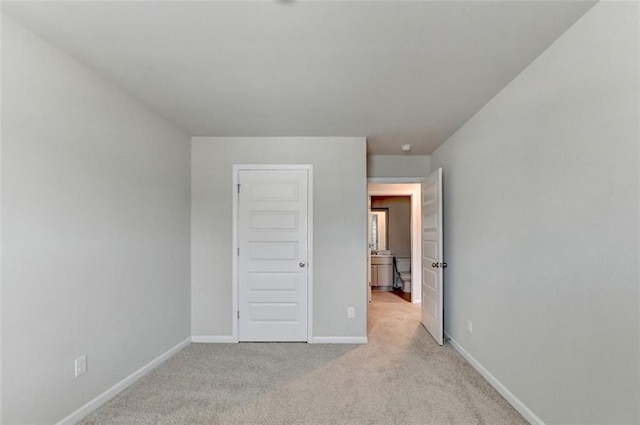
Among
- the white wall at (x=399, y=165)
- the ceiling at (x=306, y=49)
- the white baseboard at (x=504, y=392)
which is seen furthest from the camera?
the white wall at (x=399, y=165)

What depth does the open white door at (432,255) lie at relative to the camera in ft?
11.9

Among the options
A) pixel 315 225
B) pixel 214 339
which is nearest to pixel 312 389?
pixel 214 339

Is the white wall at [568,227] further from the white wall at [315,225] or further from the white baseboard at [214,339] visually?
the white baseboard at [214,339]

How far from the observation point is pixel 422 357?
3.25 m

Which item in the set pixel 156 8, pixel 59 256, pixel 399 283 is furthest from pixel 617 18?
pixel 399 283

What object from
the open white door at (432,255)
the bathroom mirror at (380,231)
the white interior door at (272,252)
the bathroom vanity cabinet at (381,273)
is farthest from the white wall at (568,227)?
the bathroom mirror at (380,231)

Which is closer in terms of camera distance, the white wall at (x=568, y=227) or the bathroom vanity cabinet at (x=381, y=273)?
the white wall at (x=568, y=227)

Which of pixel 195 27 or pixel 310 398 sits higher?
pixel 195 27

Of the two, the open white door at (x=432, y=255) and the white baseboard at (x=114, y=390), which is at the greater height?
the open white door at (x=432, y=255)

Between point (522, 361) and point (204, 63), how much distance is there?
2908mm

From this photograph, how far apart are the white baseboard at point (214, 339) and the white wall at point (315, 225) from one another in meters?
0.03

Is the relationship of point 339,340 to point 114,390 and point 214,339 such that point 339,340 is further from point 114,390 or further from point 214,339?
point 114,390

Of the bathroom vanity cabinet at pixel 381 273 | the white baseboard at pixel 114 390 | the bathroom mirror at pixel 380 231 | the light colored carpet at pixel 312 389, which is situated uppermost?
the bathroom mirror at pixel 380 231

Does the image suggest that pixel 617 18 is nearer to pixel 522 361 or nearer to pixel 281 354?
pixel 522 361
